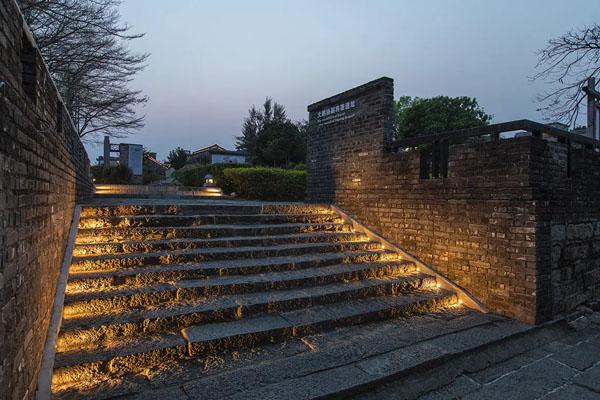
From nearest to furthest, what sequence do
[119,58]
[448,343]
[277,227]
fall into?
[448,343], [277,227], [119,58]

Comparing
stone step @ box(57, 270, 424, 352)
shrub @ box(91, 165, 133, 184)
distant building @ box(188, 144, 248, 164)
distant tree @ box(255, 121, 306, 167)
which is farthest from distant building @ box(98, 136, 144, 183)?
stone step @ box(57, 270, 424, 352)

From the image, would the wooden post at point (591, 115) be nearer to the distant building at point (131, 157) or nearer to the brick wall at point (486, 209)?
the brick wall at point (486, 209)

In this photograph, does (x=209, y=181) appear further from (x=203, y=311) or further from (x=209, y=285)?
(x=203, y=311)

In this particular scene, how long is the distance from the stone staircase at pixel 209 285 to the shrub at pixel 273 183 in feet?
16.8

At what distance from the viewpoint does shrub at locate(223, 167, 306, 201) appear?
37.3ft

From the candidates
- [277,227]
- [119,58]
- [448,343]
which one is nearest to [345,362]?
[448,343]

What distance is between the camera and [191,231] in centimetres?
504

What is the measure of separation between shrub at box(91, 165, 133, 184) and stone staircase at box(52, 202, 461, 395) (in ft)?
45.5

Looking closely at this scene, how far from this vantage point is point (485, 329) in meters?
3.94

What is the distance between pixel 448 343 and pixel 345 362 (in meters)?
1.15

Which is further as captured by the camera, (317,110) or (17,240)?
(317,110)

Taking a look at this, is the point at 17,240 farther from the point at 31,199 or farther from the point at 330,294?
the point at 330,294

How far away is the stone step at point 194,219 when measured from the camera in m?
4.79

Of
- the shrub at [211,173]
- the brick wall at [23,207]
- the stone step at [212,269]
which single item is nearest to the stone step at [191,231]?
the stone step at [212,269]
